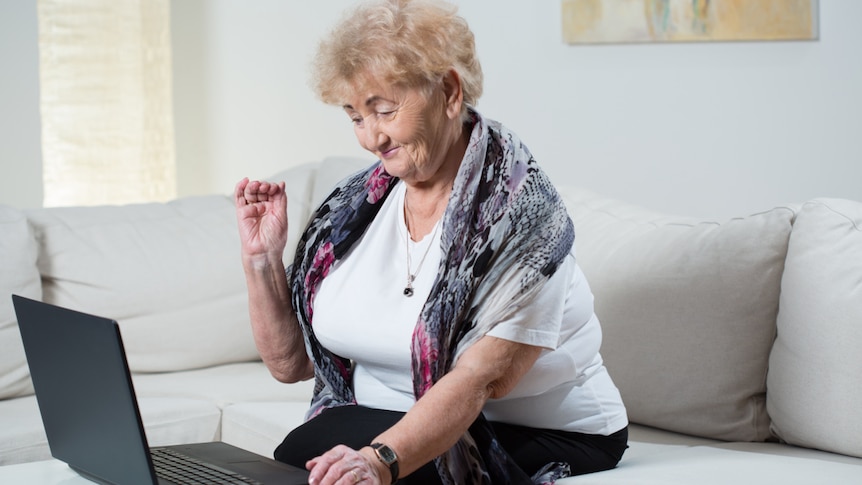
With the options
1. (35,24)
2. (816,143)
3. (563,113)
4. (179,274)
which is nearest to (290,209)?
(179,274)

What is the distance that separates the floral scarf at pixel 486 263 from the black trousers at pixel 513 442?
30 mm

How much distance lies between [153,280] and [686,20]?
1806 mm

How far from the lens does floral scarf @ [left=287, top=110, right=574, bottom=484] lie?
145 centimetres

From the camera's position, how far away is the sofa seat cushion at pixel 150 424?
2.06 metres

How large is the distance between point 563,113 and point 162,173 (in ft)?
5.12

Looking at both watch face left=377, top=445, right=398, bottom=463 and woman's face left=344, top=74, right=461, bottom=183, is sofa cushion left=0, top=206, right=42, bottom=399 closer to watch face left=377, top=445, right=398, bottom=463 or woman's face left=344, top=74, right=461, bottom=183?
woman's face left=344, top=74, right=461, bottom=183

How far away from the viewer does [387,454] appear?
1.31 metres

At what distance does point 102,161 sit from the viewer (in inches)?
147

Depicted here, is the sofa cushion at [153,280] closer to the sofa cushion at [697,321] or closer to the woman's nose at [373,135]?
the sofa cushion at [697,321]

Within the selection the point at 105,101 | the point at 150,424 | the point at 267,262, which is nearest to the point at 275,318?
the point at 267,262

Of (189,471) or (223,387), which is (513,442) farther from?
(223,387)

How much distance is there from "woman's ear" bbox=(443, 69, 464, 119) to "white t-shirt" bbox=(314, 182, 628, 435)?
189 millimetres

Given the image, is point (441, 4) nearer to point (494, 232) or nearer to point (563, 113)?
point (494, 232)

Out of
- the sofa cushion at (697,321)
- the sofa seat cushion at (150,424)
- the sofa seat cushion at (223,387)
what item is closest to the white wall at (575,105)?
the sofa cushion at (697,321)
